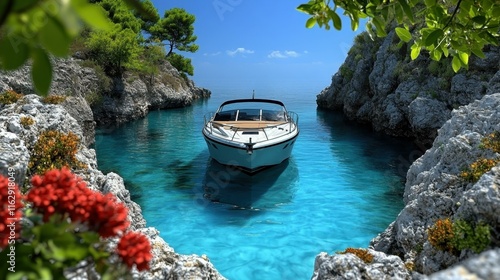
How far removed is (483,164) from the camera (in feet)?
19.7

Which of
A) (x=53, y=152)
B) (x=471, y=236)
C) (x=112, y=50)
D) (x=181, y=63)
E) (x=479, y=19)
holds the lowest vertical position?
(x=471, y=236)

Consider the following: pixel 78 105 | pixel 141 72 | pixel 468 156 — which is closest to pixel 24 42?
pixel 468 156

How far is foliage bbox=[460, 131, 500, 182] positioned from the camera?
233 inches

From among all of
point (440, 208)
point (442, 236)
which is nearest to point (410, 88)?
point (440, 208)

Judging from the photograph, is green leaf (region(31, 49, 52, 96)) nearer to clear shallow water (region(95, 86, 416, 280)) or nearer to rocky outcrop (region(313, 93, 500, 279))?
rocky outcrop (region(313, 93, 500, 279))

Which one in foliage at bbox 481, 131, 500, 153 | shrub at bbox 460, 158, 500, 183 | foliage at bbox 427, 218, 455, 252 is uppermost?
foliage at bbox 481, 131, 500, 153

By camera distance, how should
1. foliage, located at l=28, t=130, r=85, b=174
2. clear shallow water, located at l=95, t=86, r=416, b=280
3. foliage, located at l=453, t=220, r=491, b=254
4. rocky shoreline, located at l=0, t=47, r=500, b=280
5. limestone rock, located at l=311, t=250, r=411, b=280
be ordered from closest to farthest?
foliage, located at l=453, t=220, r=491, b=254 → rocky shoreline, located at l=0, t=47, r=500, b=280 → limestone rock, located at l=311, t=250, r=411, b=280 → foliage, located at l=28, t=130, r=85, b=174 → clear shallow water, located at l=95, t=86, r=416, b=280

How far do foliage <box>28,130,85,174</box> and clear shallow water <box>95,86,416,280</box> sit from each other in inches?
159

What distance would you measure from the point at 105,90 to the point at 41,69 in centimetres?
3600

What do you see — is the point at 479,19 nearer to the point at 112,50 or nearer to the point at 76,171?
the point at 76,171

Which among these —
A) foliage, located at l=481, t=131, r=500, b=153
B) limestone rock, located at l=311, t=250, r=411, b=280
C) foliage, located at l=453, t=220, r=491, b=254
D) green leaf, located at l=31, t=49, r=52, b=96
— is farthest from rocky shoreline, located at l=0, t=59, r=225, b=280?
foliage, located at l=481, t=131, r=500, b=153

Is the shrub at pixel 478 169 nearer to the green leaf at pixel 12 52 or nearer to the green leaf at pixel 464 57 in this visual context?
the green leaf at pixel 464 57

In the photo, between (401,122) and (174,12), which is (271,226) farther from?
(174,12)

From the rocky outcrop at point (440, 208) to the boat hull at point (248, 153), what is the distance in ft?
24.1
